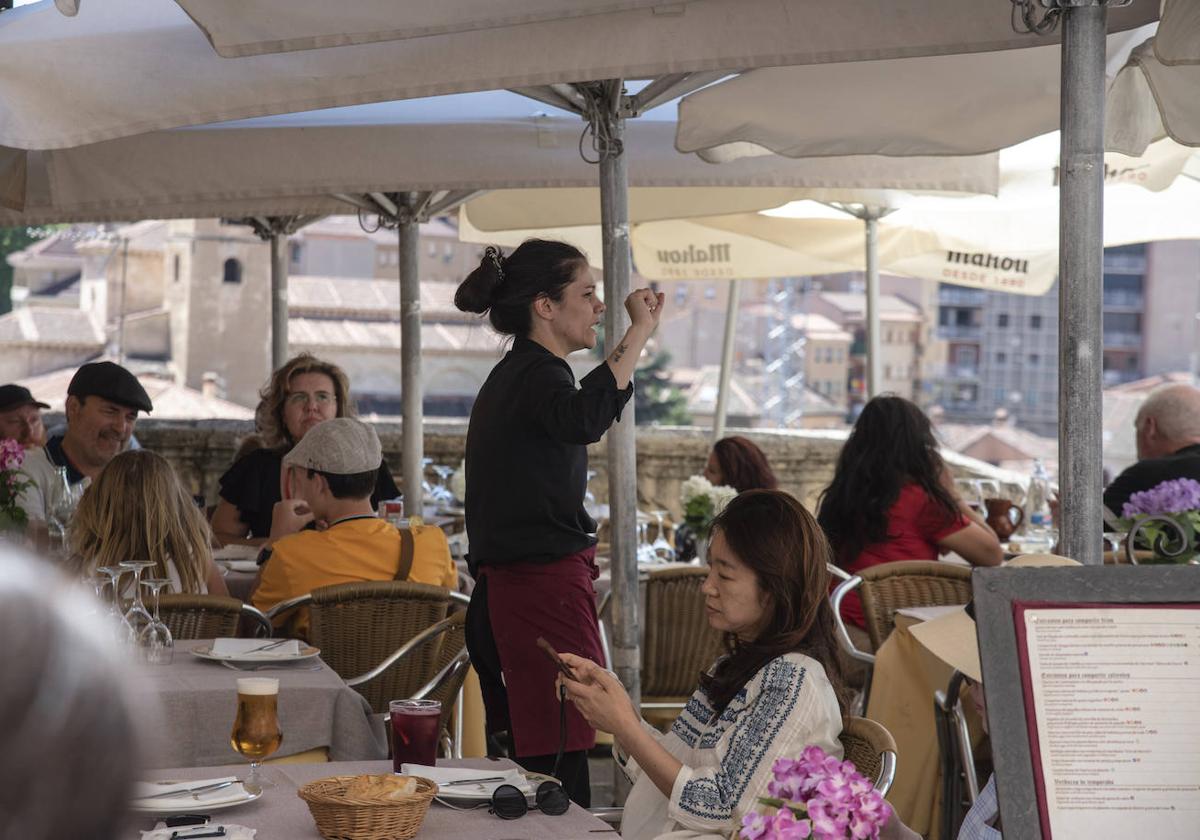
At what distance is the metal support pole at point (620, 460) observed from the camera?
470 centimetres

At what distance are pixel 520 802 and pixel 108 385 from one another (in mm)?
3930

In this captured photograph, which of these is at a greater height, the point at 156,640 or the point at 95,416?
the point at 95,416

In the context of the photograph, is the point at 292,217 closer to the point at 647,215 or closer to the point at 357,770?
the point at 647,215

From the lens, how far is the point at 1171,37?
3.33 m

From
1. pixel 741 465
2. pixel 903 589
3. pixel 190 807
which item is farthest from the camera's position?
pixel 741 465

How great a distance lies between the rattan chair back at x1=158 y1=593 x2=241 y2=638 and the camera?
3824 mm

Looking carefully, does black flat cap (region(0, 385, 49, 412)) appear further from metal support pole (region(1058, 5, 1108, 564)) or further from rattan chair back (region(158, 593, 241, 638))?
metal support pole (region(1058, 5, 1108, 564))

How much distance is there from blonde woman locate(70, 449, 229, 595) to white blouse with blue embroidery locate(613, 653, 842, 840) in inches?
73.9

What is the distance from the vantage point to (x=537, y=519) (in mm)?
3447

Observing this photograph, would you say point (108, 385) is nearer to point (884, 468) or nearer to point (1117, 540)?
point (884, 468)

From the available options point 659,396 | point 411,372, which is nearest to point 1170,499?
point 411,372

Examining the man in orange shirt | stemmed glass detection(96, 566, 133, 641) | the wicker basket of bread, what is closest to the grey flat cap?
the man in orange shirt

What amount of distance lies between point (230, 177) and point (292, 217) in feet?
11.8

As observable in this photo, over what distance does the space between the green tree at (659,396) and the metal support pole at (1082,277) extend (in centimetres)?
6815
